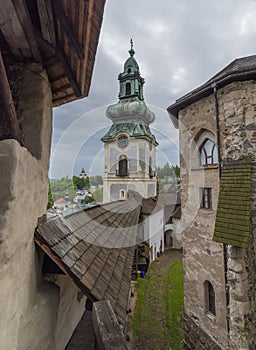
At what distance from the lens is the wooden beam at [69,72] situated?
7.25ft

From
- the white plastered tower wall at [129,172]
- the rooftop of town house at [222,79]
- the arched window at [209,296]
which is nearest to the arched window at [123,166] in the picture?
the white plastered tower wall at [129,172]

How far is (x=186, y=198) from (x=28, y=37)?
20.1 feet

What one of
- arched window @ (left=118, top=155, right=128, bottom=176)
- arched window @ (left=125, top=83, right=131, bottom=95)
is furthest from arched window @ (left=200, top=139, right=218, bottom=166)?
arched window @ (left=125, top=83, right=131, bottom=95)

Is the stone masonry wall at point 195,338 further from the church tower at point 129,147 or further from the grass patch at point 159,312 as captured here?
the church tower at point 129,147

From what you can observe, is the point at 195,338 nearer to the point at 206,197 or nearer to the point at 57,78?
the point at 206,197

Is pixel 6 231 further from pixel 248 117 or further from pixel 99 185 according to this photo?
pixel 99 185

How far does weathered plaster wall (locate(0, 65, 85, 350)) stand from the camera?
1343 mm

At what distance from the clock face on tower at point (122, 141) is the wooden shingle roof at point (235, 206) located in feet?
58.4

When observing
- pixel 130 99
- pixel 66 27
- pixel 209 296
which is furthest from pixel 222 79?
pixel 130 99

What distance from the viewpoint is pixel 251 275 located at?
13.9ft

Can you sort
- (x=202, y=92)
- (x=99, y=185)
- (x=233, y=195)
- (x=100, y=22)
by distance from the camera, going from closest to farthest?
1. (x=100, y=22)
2. (x=233, y=195)
3. (x=202, y=92)
4. (x=99, y=185)

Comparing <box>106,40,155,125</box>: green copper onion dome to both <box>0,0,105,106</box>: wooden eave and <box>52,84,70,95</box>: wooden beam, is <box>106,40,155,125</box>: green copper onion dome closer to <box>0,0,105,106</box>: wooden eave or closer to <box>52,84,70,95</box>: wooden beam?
<box>52,84,70,95</box>: wooden beam

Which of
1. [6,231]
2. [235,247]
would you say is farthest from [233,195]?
[6,231]

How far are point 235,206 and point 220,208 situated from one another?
350 millimetres
